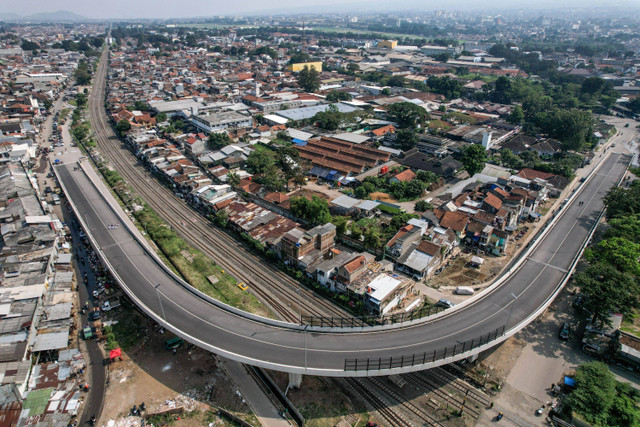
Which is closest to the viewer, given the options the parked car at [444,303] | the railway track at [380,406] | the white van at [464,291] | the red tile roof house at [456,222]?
the railway track at [380,406]

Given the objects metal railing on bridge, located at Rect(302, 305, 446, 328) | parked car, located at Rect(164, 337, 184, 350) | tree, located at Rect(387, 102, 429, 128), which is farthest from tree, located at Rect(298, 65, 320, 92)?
parked car, located at Rect(164, 337, 184, 350)

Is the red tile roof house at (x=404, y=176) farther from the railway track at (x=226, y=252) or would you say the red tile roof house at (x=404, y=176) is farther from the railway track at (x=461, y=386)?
the railway track at (x=461, y=386)

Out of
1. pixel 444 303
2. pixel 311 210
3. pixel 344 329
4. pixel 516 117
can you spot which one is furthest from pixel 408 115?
pixel 344 329

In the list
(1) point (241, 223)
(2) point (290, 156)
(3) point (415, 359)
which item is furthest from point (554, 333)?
(2) point (290, 156)

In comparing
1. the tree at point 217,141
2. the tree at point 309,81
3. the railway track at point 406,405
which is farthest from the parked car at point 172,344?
the tree at point 309,81

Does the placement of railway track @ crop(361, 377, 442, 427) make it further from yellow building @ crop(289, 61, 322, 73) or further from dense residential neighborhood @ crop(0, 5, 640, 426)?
yellow building @ crop(289, 61, 322, 73)

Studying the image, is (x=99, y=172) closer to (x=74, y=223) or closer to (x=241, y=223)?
(x=74, y=223)

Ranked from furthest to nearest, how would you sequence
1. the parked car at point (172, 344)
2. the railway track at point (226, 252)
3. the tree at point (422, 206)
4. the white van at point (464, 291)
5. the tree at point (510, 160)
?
the tree at point (510, 160), the tree at point (422, 206), the white van at point (464, 291), the railway track at point (226, 252), the parked car at point (172, 344)
